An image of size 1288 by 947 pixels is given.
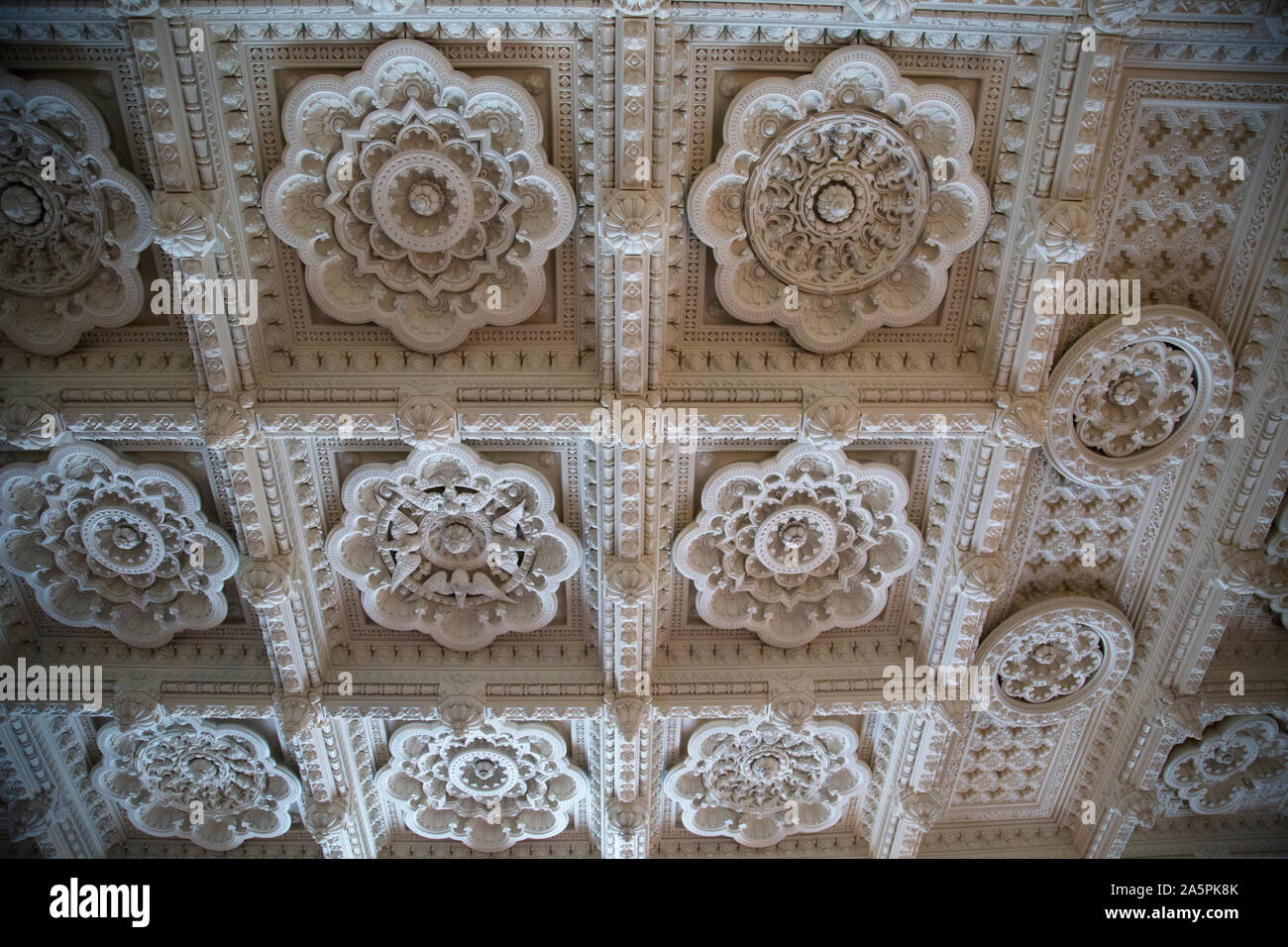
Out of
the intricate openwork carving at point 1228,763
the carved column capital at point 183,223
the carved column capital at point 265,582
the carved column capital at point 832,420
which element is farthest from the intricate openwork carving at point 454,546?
the intricate openwork carving at point 1228,763

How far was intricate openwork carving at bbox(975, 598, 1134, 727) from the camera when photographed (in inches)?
411

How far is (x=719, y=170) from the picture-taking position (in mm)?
8344

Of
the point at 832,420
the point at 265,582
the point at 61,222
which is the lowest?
the point at 265,582

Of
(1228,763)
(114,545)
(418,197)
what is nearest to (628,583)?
(418,197)

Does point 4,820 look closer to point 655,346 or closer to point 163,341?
point 163,341

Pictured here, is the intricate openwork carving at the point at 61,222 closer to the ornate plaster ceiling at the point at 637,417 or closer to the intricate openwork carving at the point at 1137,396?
the ornate plaster ceiling at the point at 637,417

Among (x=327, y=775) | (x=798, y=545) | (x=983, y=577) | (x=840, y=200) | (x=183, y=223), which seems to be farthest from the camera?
(x=327, y=775)

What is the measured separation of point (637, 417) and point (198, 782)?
24.5 ft

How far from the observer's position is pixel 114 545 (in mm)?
9867

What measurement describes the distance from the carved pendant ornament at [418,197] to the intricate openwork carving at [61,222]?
1441 mm

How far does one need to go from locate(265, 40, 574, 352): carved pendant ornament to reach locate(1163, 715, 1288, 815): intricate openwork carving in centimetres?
947

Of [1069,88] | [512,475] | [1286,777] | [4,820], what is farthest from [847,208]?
[4,820]

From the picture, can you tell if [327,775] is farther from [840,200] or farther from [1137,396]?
[1137,396]

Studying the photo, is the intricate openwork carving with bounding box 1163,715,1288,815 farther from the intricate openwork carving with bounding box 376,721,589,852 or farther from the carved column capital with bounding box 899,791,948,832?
the intricate openwork carving with bounding box 376,721,589,852
